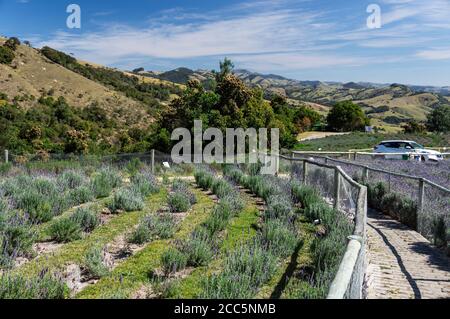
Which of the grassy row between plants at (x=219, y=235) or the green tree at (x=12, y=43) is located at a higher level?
the green tree at (x=12, y=43)

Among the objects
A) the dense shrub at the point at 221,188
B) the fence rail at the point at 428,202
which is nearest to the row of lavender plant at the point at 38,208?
the dense shrub at the point at 221,188

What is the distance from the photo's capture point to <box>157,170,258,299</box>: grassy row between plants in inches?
219

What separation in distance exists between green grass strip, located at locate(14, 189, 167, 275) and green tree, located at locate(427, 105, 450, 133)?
253ft

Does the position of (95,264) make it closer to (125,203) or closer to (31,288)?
(31,288)

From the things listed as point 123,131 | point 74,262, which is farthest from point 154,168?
point 123,131

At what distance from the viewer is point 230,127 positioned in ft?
95.1

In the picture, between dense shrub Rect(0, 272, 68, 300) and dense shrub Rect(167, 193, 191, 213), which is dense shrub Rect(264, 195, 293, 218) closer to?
dense shrub Rect(167, 193, 191, 213)

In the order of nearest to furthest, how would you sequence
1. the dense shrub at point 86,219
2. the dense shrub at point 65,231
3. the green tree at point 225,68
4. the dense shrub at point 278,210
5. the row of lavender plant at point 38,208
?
the row of lavender plant at point 38,208 → the dense shrub at point 65,231 → the dense shrub at point 86,219 → the dense shrub at point 278,210 → the green tree at point 225,68

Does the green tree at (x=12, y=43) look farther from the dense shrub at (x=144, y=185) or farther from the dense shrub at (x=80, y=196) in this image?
the dense shrub at (x=80, y=196)

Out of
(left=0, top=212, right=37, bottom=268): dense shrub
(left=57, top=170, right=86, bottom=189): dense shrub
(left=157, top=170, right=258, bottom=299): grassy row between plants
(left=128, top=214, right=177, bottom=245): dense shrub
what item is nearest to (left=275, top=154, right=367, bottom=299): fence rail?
(left=157, top=170, right=258, bottom=299): grassy row between plants

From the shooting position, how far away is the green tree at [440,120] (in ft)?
254

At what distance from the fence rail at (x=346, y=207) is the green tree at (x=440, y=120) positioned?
68.6 m
